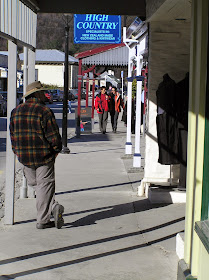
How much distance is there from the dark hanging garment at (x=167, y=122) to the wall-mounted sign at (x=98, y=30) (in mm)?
10836

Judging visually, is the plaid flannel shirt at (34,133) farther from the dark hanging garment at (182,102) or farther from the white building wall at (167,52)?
the white building wall at (167,52)

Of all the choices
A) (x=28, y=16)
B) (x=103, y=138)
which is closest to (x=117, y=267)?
(x=28, y=16)

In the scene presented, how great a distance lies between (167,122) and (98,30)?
11183 millimetres

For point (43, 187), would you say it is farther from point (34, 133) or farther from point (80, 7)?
point (80, 7)

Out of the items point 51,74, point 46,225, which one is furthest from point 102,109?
point 51,74

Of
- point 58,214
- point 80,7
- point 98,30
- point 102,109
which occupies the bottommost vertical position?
→ point 58,214

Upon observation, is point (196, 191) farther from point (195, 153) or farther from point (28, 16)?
point (28, 16)

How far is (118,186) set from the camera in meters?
10.4

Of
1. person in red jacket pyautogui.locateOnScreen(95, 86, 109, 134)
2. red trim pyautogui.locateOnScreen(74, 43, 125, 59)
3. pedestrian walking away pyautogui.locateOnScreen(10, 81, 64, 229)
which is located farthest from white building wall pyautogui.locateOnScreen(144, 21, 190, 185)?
person in red jacket pyautogui.locateOnScreen(95, 86, 109, 134)

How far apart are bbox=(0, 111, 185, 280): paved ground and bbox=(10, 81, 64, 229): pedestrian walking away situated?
417 mm

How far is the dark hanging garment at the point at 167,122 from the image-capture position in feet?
28.2

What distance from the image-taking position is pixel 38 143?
6922 millimetres

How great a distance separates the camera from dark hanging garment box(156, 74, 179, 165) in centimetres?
860

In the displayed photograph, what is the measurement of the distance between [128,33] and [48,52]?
303 feet
